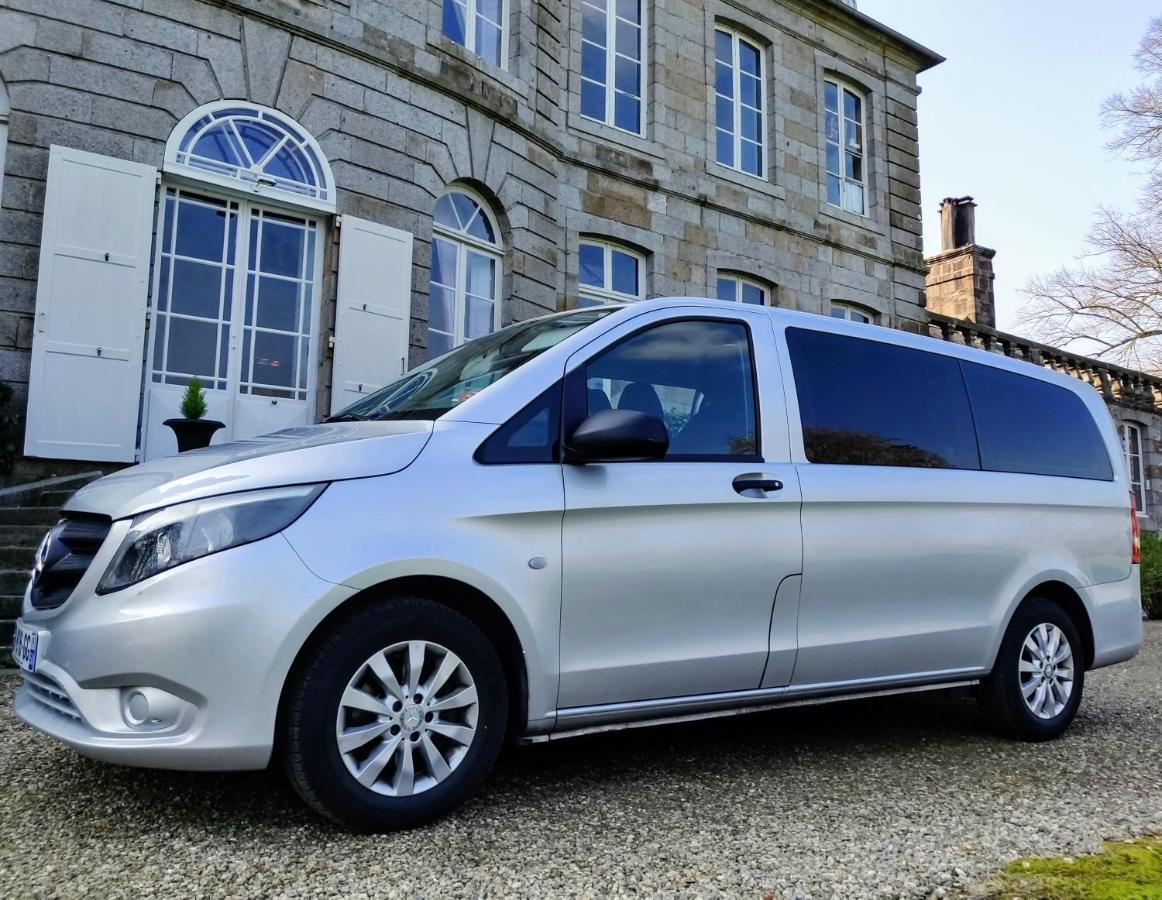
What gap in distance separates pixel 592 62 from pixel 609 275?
2.87m

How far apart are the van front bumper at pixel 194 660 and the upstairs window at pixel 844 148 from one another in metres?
14.4

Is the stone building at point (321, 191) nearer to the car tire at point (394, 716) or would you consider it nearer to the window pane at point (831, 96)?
the window pane at point (831, 96)

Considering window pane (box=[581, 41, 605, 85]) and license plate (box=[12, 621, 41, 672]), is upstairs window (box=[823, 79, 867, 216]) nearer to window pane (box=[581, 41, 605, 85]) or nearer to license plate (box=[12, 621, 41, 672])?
window pane (box=[581, 41, 605, 85])

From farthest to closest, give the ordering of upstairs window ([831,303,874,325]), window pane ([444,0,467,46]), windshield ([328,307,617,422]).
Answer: upstairs window ([831,303,874,325]) → window pane ([444,0,467,46]) → windshield ([328,307,617,422])

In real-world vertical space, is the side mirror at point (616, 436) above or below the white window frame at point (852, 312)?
below

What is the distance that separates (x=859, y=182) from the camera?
16156 millimetres

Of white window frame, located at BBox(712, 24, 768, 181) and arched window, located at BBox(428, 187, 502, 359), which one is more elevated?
white window frame, located at BBox(712, 24, 768, 181)

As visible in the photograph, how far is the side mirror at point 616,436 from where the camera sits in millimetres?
3139

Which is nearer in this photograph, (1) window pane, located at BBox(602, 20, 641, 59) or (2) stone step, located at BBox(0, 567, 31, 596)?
(2) stone step, located at BBox(0, 567, 31, 596)

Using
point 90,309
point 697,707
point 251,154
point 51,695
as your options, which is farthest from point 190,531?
point 251,154

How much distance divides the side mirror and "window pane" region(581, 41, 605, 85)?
10.6 m

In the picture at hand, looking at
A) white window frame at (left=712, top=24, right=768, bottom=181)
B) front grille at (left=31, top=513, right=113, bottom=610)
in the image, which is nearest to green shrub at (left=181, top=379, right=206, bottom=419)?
front grille at (left=31, top=513, right=113, bottom=610)

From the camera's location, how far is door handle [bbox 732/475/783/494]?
141 inches

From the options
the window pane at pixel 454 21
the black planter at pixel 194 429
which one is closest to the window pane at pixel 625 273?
the window pane at pixel 454 21
